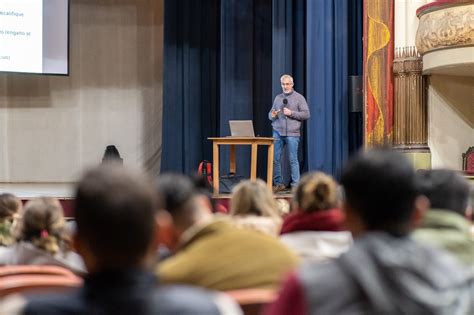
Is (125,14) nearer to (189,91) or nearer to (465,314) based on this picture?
(189,91)

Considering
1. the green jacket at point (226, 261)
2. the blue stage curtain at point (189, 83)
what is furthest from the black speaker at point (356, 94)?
the green jacket at point (226, 261)

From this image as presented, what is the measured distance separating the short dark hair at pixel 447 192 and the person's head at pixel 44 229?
1.10m

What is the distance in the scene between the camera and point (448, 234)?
1680 mm

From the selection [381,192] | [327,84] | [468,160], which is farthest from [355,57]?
[381,192]

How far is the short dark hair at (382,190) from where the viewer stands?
3.92 ft

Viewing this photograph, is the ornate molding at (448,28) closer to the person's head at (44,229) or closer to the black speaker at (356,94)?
the black speaker at (356,94)

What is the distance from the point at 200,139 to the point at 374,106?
3051 millimetres

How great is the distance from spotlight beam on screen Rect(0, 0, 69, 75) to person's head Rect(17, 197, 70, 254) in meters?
7.14

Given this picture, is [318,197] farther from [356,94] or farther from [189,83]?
[189,83]

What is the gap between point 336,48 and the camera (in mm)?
8562

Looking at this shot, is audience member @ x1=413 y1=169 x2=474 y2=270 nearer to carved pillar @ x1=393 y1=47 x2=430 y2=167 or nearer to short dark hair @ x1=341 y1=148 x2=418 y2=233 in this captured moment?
short dark hair @ x1=341 y1=148 x2=418 y2=233

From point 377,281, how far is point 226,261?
0.52 m

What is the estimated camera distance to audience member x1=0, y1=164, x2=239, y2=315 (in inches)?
36.8

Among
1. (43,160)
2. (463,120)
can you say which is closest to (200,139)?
(43,160)
